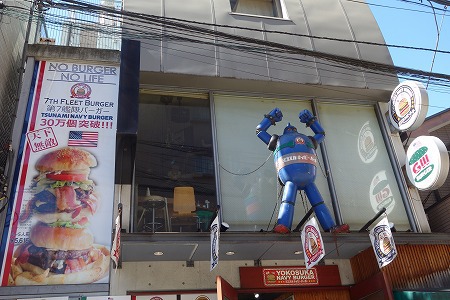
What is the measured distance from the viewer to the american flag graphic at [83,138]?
28.6 ft

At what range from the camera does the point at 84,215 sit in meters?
8.07

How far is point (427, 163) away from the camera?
9297 millimetres

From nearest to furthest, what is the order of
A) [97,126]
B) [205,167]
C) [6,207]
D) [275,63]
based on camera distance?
[6,207]
[97,126]
[205,167]
[275,63]

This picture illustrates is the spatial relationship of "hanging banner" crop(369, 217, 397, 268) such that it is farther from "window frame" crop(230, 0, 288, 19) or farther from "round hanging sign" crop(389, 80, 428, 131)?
"window frame" crop(230, 0, 288, 19)

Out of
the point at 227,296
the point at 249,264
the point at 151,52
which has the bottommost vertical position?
the point at 227,296

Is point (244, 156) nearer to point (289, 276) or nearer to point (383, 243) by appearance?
point (289, 276)

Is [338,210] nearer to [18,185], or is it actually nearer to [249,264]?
[249,264]

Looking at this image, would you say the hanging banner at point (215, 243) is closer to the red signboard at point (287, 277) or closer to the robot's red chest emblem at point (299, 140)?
the red signboard at point (287, 277)

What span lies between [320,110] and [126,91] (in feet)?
15.9

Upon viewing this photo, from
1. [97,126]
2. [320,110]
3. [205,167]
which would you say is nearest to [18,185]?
[97,126]

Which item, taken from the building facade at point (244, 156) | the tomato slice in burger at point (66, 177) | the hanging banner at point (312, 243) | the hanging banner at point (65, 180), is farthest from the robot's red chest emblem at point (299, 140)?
the tomato slice in burger at point (66, 177)

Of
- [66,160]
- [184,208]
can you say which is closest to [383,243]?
[184,208]

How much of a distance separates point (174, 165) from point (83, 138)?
6.60 ft

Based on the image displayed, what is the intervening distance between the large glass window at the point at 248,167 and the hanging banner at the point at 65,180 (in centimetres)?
248
